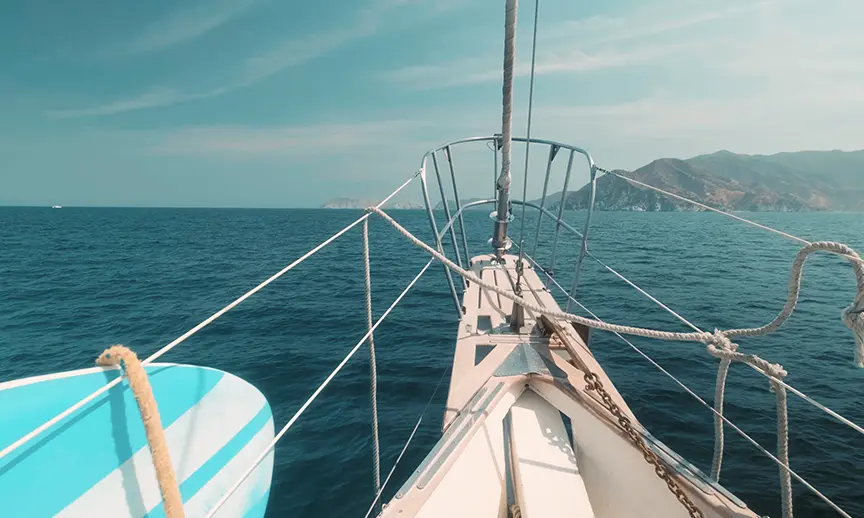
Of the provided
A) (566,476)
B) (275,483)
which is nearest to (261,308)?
(275,483)

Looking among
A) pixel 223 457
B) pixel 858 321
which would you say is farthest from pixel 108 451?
pixel 858 321

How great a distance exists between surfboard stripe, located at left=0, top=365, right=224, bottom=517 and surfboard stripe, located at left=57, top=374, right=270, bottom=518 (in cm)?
6

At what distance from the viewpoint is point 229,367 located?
7727 mm

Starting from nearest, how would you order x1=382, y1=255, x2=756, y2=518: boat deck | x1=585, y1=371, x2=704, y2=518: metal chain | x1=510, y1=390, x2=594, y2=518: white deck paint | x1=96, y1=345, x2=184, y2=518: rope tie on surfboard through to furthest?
x1=96, y1=345, x2=184, y2=518: rope tie on surfboard, x1=585, y1=371, x2=704, y2=518: metal chain, x1=382, y1=255, x2=756, y2=518: boat deck, x1=510, y1=390, x2=594, y2=518: white deck paint

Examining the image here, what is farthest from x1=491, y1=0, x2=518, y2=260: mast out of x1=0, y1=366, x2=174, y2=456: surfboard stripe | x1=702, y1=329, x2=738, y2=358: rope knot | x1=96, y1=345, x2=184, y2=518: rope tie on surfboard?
x1=0, y1=366, x2=174, y2=456: surfboard stripe

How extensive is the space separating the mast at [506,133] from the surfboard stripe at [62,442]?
3.88 m

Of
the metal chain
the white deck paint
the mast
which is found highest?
the mast

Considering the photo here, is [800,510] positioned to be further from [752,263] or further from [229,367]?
[752,263]

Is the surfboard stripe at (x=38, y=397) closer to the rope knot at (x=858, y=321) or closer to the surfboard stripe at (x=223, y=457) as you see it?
the surfboard stripe at (x=223, y=457)

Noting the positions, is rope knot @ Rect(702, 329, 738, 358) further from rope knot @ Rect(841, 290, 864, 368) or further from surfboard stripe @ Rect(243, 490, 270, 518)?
surfboard stripe @ Rect(243, 490, 270, 518)

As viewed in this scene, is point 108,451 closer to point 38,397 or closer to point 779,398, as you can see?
point 38,397

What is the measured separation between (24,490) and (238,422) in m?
1.31

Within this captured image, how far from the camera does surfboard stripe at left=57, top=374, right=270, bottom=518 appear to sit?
2.30 metres

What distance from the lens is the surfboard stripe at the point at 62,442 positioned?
2.08m
